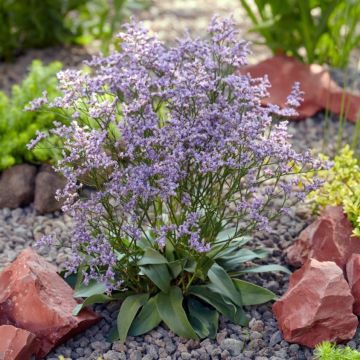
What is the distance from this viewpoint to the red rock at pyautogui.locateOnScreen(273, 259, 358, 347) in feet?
9.95

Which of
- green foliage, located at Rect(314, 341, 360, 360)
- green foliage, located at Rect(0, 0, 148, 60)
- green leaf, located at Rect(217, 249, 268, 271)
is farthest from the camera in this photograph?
green foliage, located at Rect(0, 0, 148, 60)

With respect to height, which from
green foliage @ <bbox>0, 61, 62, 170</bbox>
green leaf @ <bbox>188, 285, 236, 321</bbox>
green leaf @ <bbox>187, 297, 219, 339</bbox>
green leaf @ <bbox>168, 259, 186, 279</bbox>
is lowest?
green leaf @ <bbox>187, 297, 219, 339</bbox>

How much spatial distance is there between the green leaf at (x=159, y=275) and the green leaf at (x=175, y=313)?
38 millimetres

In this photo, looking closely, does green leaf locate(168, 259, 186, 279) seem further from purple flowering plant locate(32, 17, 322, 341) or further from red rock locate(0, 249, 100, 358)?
red rock locate(0, 249, 100, 358)

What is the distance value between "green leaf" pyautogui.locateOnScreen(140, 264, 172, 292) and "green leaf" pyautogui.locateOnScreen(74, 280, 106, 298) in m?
0.19

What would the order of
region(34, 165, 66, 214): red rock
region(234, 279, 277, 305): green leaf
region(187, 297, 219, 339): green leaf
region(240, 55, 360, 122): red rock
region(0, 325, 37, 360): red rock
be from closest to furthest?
region(0, 325, 37, 360): red rock
region(187, 297, 219, 339): green leaf
region(234, 279, 277, 305): green leaf
region(34, 165, 66, 214): red rock
region(240, 55, 360, 122): red rock

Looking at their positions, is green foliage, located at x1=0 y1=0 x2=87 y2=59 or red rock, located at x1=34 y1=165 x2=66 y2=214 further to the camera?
green foliage, located at x1=0 y1=0 x2=87 y2=59

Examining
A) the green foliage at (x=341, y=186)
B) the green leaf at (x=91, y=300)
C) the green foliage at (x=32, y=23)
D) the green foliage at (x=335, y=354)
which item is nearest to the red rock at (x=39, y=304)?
the green leaf at (x=91, y=300)

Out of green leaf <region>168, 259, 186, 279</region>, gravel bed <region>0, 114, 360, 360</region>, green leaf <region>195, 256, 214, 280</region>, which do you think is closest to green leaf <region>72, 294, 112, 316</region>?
gravel bed <region>0, 114, 360, 360</region>

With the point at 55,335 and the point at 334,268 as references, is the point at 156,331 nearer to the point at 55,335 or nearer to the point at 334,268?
the point at 55,335

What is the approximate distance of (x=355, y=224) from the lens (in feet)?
11.2

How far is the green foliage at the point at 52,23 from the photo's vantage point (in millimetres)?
5660

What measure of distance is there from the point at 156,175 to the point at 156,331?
669 millimetres

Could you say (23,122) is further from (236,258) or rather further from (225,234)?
(236,258)
